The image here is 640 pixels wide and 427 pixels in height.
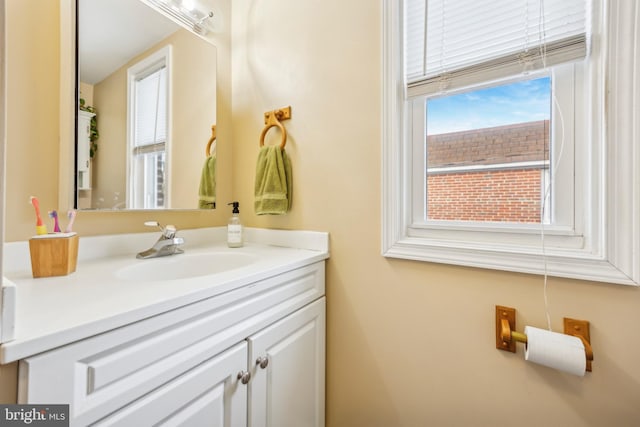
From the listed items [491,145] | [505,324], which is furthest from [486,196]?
[505,324]

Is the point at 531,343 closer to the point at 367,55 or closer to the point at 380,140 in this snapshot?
the point at 380,140

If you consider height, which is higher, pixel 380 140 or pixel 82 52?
pixel 82 52

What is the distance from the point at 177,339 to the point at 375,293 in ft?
2.28

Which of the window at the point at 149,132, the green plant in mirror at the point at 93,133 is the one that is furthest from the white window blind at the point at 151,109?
the green plant in mirror at the point at 93,133

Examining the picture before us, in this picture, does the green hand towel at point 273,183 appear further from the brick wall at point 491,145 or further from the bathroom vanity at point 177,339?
the brick wall at point 491,145

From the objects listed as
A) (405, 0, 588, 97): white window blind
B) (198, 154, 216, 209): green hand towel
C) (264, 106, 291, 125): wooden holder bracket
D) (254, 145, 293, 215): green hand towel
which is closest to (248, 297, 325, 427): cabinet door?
(254, 145, 293, 215): green hand towel

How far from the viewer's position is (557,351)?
670 millimetres

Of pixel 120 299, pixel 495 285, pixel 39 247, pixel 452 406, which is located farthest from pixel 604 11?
pixel 39 247

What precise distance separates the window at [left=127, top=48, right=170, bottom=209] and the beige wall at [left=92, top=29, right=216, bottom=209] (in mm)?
26

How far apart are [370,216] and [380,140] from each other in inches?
11.5

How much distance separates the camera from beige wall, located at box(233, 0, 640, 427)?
718mm

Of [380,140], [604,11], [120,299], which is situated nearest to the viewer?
[120,299]

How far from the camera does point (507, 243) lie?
84 cm

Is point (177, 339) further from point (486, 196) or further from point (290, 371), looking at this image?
point (486, 196)
